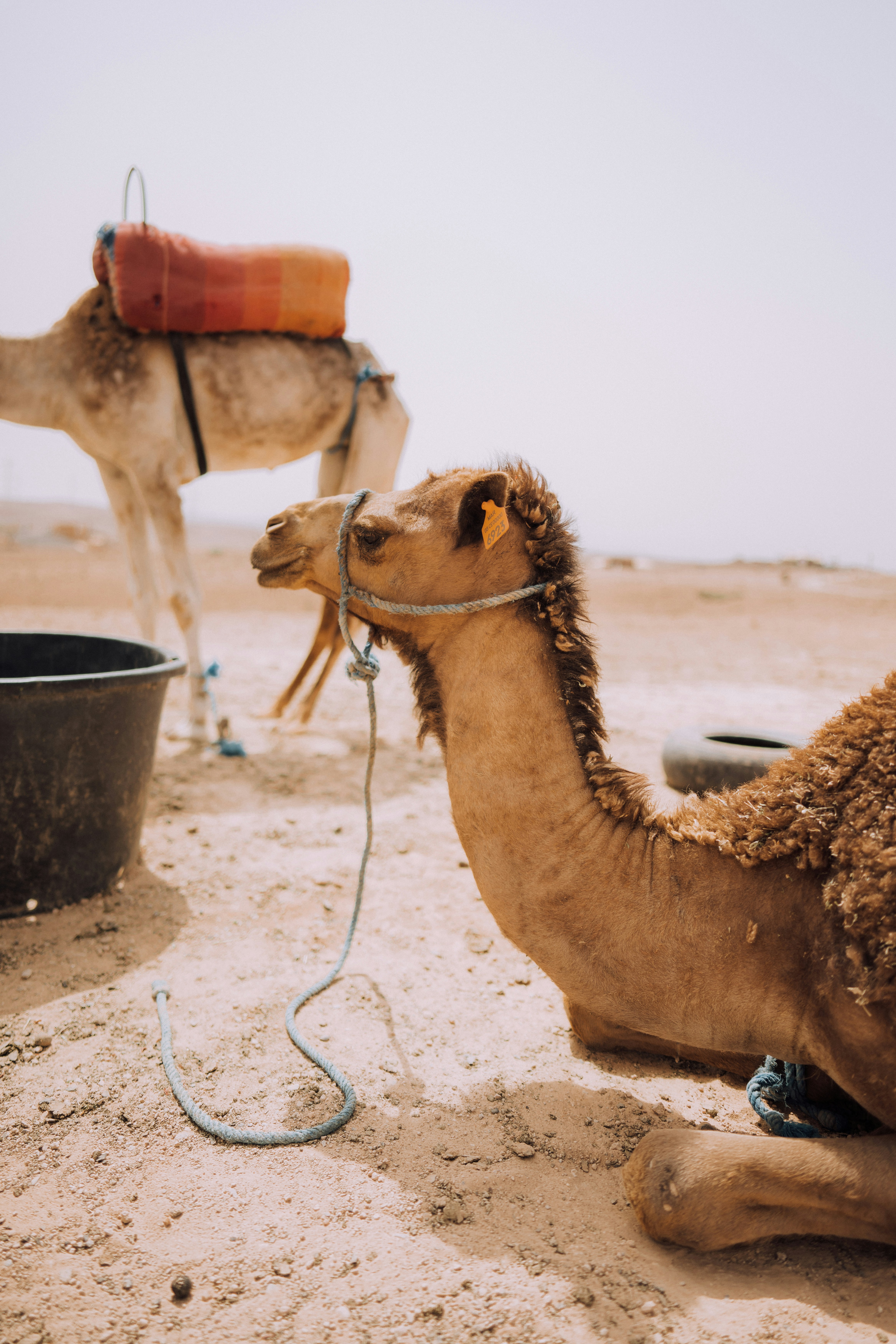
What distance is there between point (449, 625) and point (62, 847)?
1.95 meters

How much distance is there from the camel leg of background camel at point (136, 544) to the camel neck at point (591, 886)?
174 inches

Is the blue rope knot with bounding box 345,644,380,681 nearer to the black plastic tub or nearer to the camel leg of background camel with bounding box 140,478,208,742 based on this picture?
the black plastic tub

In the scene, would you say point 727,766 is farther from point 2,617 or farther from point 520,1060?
point 2,617

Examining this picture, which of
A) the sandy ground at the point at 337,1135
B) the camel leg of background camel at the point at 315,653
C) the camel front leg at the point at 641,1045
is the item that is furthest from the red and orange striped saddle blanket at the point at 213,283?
the camel front leg at the point at 641,1045

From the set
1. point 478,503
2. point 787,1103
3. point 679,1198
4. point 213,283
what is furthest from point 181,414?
point 679,1198

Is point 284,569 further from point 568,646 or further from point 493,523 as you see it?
point 568,646

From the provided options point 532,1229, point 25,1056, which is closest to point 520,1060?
point 532,1229

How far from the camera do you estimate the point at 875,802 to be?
6.09 feet

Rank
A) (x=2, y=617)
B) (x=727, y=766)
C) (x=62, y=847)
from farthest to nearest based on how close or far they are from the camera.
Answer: (x=2, y=617) < (x=727, y=766) < (x=62, y=847)

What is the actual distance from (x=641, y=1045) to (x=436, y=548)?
158 cm

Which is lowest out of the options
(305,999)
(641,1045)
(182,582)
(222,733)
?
(222,733)

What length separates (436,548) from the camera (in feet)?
7.04

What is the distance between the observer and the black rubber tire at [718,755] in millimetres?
4188

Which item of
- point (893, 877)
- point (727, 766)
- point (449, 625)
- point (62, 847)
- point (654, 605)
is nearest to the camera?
point (893, 877)
